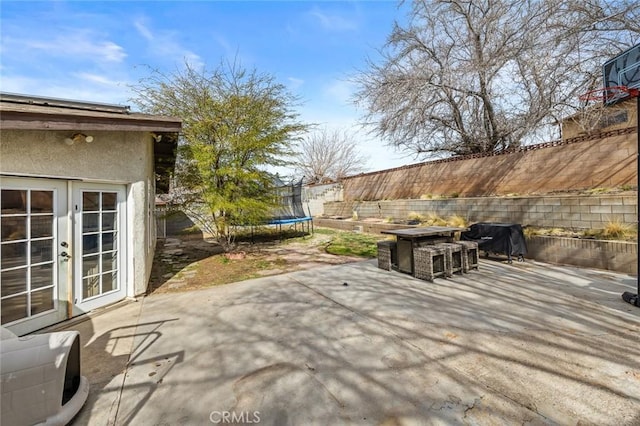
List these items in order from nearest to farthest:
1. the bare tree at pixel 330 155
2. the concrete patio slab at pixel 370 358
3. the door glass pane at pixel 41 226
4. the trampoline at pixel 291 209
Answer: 1. the concrete patio slab at pixel 370 358
2. the door glass pane at pixel 41 226
3. the trampoline at pixel 291 209
4. the bare tree at pixel 330 155

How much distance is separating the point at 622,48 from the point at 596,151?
2.28 meters

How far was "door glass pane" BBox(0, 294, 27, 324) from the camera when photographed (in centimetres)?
303

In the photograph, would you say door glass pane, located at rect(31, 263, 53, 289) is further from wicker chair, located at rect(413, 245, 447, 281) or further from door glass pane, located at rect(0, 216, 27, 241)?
wicker chair, located at rect(413, 245, 447, 281)

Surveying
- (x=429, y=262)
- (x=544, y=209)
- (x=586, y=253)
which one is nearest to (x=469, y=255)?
(x=429, y=262)

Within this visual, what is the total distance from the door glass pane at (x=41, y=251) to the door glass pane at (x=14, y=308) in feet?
1.39

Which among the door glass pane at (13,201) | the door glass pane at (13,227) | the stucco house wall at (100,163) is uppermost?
the stucco house wall at (100,163)

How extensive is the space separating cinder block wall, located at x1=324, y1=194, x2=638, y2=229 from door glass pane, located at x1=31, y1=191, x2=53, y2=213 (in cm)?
947

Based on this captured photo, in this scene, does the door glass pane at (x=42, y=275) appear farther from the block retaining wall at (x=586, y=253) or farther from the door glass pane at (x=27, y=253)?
the block retaining wall at (x=586, y=253)

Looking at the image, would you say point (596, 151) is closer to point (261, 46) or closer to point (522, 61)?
point (522, 61)

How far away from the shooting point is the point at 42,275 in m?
3.32

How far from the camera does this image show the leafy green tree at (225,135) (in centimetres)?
666

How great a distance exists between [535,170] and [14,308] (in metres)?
11.3

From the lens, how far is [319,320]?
3.39 m

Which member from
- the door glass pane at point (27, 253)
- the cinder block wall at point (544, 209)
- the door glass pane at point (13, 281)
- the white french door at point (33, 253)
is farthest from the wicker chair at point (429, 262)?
the door glass pane at point (13, 281)
